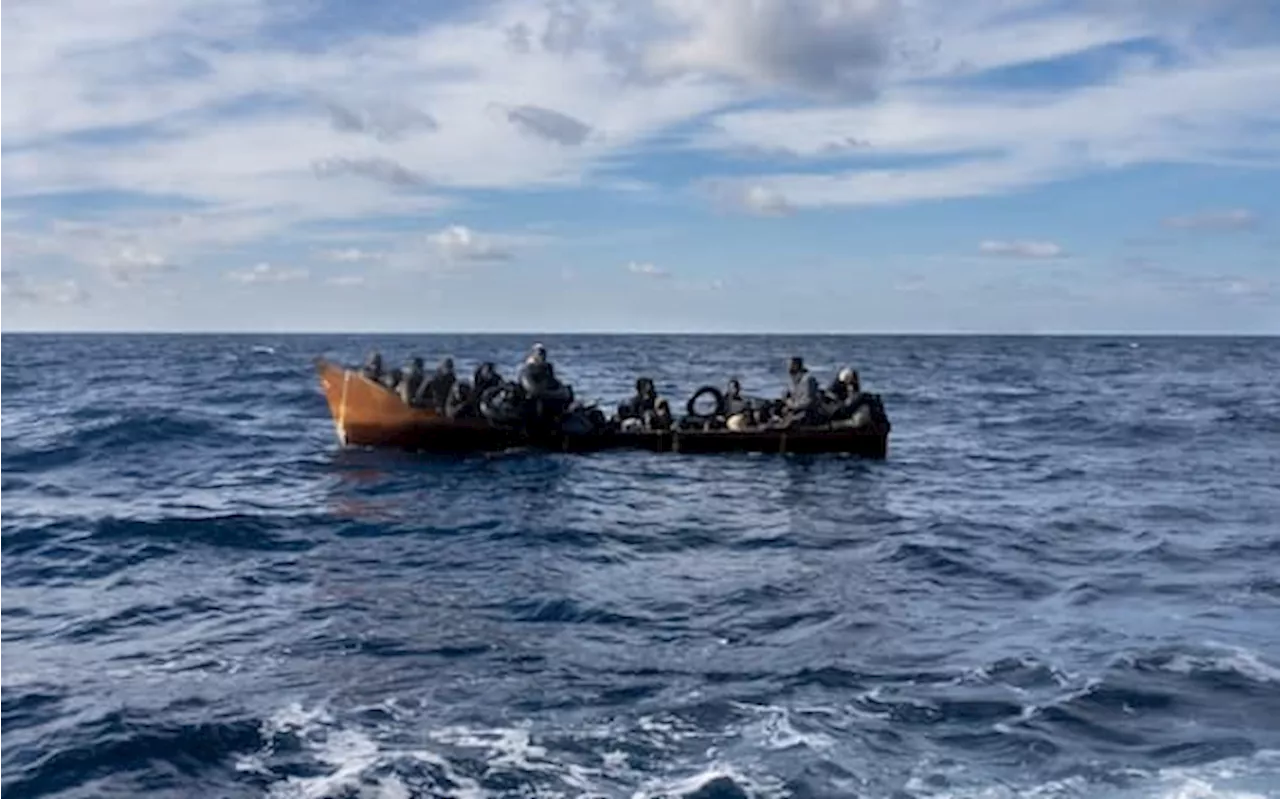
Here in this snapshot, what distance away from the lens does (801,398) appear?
107ft

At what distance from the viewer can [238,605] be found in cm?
1666

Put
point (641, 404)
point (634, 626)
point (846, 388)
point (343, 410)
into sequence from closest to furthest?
point (634, 626), point (343, 410), point (846, 388), point (641, 404)

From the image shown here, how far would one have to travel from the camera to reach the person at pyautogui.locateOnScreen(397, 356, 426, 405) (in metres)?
32.3

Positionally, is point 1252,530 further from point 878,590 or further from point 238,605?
point 238,605

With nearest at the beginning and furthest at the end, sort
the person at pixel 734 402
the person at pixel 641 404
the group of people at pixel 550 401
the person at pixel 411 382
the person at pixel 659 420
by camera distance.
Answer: the group of people at pixel 550 401 → the person at pixel 411 382 → the person at pixel 659 420 → the person at pixel 734 402 → the person at pixel 641 404

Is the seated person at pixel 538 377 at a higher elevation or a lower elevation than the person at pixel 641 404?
higher

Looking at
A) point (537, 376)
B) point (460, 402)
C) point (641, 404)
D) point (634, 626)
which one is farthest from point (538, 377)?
point (634, 626)

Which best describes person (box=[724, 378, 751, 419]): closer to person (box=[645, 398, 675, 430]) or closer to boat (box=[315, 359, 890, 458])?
boat (box=[315, 359, 890, 458])

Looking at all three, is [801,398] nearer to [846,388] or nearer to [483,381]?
[846,388]

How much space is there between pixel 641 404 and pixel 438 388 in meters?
5.44

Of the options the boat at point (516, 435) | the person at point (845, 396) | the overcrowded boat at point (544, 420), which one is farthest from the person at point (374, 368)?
the person at point (845, 396)

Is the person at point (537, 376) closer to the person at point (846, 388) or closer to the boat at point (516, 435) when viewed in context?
the boat at point (516, 435)

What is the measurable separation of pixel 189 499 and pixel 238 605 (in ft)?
32.7

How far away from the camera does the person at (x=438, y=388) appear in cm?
3238
